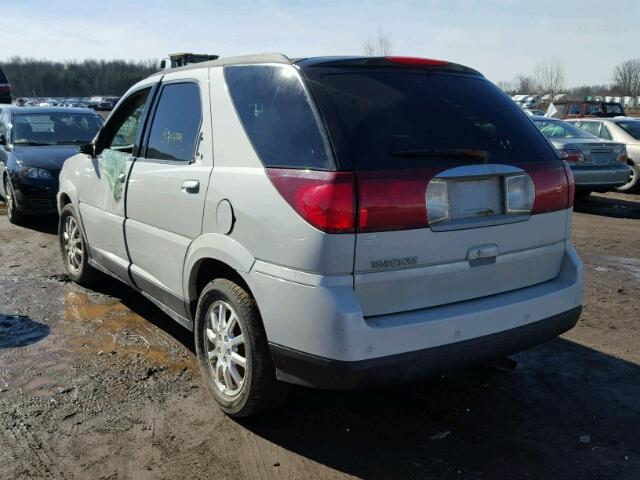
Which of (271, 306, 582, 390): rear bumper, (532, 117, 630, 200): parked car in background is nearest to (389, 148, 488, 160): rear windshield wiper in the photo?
(271, 306, 582, 390): rear bumper

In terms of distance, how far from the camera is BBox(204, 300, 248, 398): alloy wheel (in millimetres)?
3273

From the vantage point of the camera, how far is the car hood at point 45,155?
8367 millimetres

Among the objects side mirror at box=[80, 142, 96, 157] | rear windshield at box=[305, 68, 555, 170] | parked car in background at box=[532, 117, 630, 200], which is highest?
rear windshield at box=[305, 68, 555, 170]

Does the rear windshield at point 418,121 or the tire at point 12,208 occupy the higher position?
the rear windshield at point 418,121

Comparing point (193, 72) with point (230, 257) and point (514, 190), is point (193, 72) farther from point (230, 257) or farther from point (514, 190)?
point (514, 190)

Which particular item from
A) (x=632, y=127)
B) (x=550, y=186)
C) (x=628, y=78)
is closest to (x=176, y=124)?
(x=550, y=186)

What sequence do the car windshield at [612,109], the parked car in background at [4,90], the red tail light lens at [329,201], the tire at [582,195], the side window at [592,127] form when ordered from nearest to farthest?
1. the red tail light lens at [329,201]
2. the tire at [582,195]
3. the side window at [592,127]
4. the parked car in background at [4,90]
5. the car windshield at [612,109]

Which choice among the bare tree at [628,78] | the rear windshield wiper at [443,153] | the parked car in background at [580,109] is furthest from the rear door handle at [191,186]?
the bare tree at [628,78]

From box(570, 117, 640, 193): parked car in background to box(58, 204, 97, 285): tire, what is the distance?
10699mm

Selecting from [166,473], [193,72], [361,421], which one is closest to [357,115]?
[193,72]

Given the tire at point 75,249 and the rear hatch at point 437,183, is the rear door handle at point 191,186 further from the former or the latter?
the tire at point 75,249

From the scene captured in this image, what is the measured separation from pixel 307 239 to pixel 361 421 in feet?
4.16

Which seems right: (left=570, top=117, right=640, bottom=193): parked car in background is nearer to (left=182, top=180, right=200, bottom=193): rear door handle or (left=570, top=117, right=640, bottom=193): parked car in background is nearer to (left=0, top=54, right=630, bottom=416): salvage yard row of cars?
(left=0, top=54, right=630, bottom=416): salvage yard row of cars

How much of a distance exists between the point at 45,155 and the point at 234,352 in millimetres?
6524
